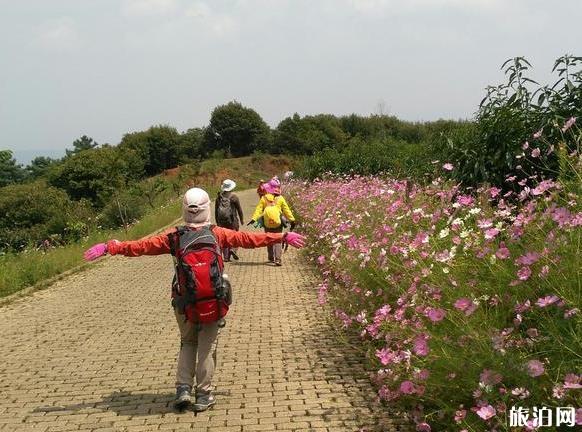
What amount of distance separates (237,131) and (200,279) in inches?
2892

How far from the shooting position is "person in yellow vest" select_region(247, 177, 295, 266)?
10805 millimetres

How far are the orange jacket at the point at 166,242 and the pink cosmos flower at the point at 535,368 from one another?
2.12m

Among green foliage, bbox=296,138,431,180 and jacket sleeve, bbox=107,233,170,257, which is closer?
jacket sleeve, bbox=107,233,170,257

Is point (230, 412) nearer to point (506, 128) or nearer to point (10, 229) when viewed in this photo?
point (506, 128)

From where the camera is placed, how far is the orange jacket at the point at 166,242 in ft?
14.1

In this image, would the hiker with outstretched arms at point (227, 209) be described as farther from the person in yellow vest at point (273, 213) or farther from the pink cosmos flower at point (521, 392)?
the pink cosmos flower at point (521, 392)

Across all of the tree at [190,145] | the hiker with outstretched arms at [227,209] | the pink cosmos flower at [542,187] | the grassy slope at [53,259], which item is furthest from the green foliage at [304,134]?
the pink cosmos flower at [542,187]

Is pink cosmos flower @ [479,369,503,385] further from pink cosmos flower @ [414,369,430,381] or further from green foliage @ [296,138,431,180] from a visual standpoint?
green foliage @ [296,138,431,180]

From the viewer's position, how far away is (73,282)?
10.8 meters

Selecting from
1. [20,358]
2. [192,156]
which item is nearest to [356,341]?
[20,358]

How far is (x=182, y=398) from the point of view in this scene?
13.8ft

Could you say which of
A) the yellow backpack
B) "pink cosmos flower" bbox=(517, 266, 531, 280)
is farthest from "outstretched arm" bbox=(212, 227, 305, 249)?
the yellow backpack

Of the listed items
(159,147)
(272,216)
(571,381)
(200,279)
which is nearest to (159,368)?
(200,279)

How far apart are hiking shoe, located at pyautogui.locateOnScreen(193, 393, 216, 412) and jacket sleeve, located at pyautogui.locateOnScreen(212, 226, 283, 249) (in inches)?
43.7
